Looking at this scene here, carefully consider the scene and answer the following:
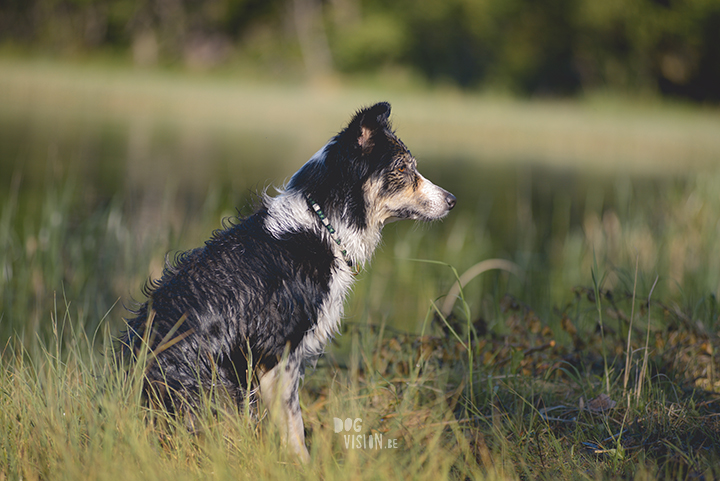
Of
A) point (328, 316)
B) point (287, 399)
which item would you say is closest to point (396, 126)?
point (328, 316)

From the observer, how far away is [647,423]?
343 centimetres

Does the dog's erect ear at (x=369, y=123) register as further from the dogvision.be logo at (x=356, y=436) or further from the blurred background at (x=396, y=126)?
the dogvision.be logo at (x=356, y=436)

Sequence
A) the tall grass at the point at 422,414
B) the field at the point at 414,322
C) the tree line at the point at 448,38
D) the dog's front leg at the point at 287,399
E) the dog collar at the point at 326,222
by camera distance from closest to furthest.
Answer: the tall grass at the point at 422,414 < the field at the point at 414,322 < the dog's front leg at the point at 287,399 < the dog collar at the point at 326,222 < the tree line at the point at 448,38

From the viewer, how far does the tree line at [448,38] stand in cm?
3600

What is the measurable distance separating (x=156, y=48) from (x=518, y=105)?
2492 cm

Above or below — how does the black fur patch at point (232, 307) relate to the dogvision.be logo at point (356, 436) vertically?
above

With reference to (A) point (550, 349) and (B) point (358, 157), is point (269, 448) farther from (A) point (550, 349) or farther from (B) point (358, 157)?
(A) point (550, 349)

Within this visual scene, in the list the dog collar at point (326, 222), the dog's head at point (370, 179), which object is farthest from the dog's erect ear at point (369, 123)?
the dog collar at point (326, 222)

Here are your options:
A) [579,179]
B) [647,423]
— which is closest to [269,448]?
[647,423]

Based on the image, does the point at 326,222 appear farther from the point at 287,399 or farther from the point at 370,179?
the point at 287,399

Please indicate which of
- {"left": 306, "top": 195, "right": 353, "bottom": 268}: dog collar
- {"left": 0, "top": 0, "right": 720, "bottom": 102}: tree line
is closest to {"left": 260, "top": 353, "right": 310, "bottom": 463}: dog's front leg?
{"left": 306, "top": 195, "right": 353, "bottom": 268}: dog collar

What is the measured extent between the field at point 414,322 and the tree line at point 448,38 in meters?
19.9

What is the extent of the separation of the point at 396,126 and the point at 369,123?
803 mm

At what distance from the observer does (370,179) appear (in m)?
3.66
